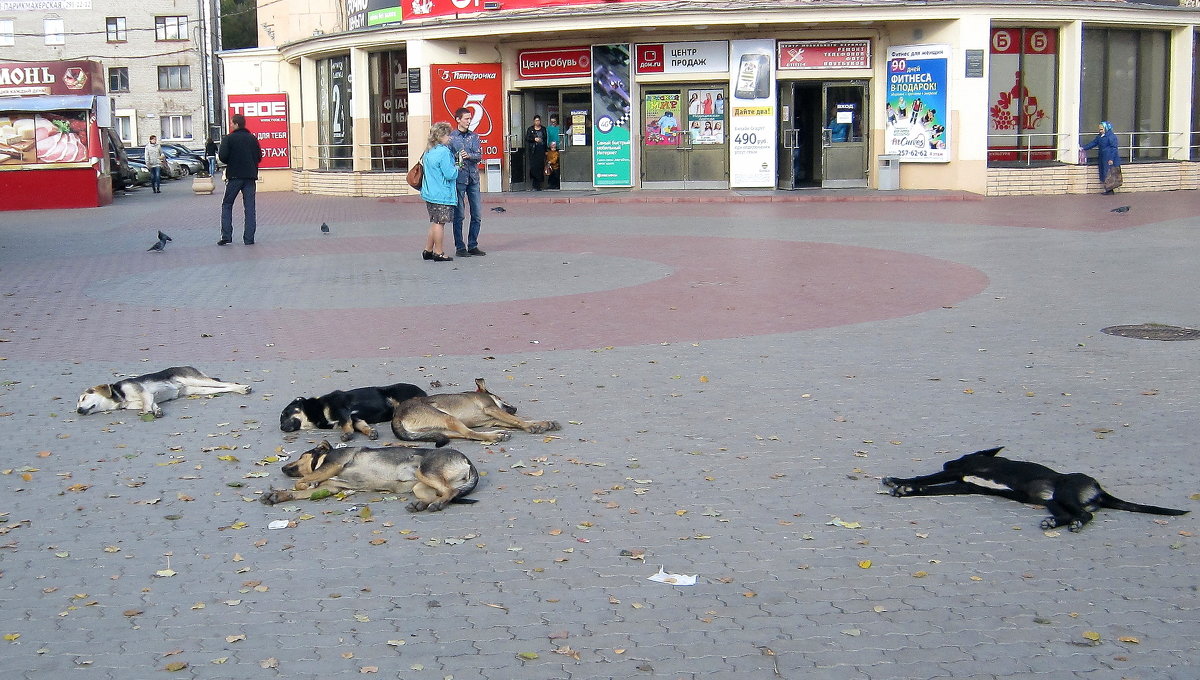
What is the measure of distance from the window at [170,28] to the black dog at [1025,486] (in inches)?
2636

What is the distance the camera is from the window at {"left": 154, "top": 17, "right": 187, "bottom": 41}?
6588 centimetres

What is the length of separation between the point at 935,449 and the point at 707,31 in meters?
23.3

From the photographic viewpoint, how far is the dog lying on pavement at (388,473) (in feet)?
19.2

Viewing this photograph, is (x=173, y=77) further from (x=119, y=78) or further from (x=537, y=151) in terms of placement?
(x=537, y=151)

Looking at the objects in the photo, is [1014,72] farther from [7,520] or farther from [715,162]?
[7,520]

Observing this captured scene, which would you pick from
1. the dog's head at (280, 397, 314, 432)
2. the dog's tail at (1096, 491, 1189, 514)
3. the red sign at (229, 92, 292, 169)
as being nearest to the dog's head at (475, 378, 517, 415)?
the dog's head at (280, 397, 314, 432)

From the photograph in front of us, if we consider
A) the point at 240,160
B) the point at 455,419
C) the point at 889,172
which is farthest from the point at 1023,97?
the point at 455,419

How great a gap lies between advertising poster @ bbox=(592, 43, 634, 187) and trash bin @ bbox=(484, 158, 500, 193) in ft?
8.47

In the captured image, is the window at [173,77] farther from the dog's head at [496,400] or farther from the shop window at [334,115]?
the dog's head at [496,400]

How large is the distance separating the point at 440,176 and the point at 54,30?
59.5m

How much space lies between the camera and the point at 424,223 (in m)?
23.0

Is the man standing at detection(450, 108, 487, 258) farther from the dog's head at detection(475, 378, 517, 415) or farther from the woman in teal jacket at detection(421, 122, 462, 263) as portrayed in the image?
the dog's head at detection(475, 378, 517, 415)

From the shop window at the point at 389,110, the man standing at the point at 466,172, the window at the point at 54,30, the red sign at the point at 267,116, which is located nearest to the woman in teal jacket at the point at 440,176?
the man standing at the point at 466,172

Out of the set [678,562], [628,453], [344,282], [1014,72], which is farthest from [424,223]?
[678,562]
